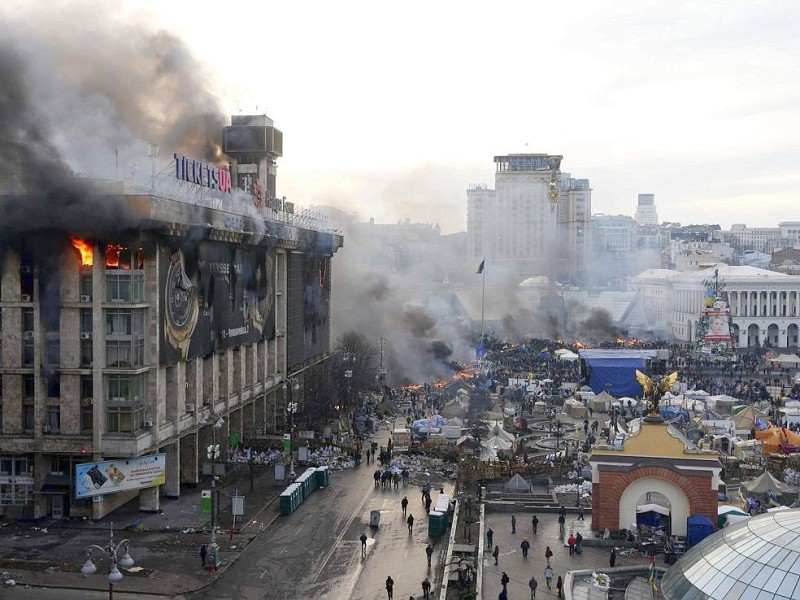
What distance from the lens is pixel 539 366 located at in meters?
81.7

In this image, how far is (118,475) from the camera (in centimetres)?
3450

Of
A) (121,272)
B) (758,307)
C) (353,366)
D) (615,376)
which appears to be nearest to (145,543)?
(121,272)

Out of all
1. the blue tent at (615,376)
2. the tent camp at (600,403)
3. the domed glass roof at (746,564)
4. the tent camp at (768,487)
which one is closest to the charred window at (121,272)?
the domed glass roof at (746,564)

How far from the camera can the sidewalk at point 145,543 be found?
2844cm

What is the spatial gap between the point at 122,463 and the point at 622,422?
3068 cm

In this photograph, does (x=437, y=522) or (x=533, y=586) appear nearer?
(x=533, y=586)

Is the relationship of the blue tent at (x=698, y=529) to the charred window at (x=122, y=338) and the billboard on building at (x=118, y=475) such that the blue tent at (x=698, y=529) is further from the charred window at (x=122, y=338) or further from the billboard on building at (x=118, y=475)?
the charred window at (x=122, y=338)

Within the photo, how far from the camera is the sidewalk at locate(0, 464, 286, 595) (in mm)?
28444

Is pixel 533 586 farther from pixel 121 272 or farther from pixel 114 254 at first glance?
pixel 114 254

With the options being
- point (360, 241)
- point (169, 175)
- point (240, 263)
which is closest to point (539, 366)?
point (360, 241)

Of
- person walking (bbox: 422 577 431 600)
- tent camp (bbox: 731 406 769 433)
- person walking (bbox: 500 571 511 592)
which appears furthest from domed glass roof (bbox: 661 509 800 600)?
tent camp (bbox: 731 406 769 433)

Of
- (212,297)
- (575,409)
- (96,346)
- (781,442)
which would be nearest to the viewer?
(96,346)

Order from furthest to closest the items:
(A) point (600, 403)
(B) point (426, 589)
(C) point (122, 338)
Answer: (A) point (600, 403), (C) point (122, 338), (B) point (426, 589)

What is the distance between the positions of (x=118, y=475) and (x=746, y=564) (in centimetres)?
2246
